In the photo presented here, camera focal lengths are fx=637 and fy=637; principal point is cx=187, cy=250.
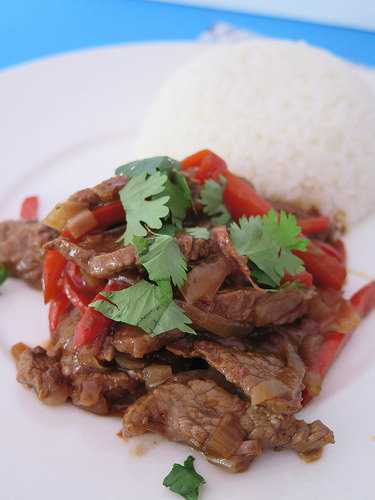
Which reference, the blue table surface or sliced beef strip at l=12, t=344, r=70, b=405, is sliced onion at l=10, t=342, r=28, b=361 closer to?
sliced beef strip at l=12, t=344, r=70, b=405

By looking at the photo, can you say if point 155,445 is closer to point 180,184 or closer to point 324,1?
point 180,184

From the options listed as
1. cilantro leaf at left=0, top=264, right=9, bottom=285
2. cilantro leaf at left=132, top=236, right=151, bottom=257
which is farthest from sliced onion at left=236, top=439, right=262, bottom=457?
cilantro leaf at left=0, top=264, right=9, bottom=285

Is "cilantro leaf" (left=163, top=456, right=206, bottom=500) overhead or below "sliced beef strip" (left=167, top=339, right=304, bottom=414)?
below

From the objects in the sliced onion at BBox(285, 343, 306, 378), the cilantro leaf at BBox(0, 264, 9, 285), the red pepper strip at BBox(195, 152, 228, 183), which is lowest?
the cilantro leaf at BBox(0, 264, 9, 285)

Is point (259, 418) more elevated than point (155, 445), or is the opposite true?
point (259, 418)

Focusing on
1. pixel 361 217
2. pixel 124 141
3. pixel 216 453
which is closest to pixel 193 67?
pixel 124 141

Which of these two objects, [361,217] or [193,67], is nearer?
[361,217]

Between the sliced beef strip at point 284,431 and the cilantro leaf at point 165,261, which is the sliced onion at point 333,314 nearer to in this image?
the sliced beef strip at point 284,431
